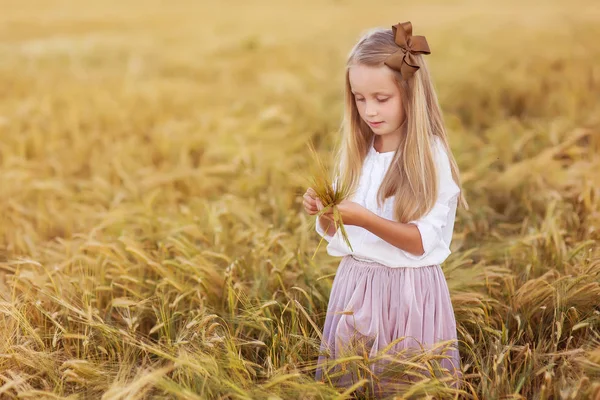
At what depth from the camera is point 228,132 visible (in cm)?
530

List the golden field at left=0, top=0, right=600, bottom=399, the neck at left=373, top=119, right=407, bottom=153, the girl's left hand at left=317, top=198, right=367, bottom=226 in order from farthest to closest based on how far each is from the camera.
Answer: the golden field at left=0, top=0, right=600, bottom=399 < the neck at left=373, top=119, right=407, bottom=153 < the girl's left hand at left=317, top=198, right=367, bottom=226

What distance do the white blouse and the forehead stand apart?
22cm

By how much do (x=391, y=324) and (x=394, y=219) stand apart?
0.35 metres

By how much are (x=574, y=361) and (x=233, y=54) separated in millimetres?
6971

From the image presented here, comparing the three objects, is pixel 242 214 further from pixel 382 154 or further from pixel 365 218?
pixel 365 218

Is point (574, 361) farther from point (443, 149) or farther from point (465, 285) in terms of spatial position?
point (443, 149)

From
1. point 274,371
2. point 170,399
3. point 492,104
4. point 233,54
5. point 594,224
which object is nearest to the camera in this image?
point 170,399

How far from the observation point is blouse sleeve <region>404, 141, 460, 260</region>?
1.98m

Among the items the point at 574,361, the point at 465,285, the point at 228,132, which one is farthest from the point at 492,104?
the point at 574,361

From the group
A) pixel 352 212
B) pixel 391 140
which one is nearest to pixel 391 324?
pixel 352 212

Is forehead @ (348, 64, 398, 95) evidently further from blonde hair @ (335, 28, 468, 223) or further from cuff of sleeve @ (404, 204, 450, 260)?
cuff of sleeve @ (404, 204, 450, 260)

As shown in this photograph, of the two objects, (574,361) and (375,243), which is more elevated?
(375,243)

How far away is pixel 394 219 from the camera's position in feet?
6.70

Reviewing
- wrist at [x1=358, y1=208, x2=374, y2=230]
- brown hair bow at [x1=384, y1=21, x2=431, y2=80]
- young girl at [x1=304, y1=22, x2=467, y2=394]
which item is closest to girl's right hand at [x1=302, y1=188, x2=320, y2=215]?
young girl at [x1=304, y1=22, x2=467, y2=394]
